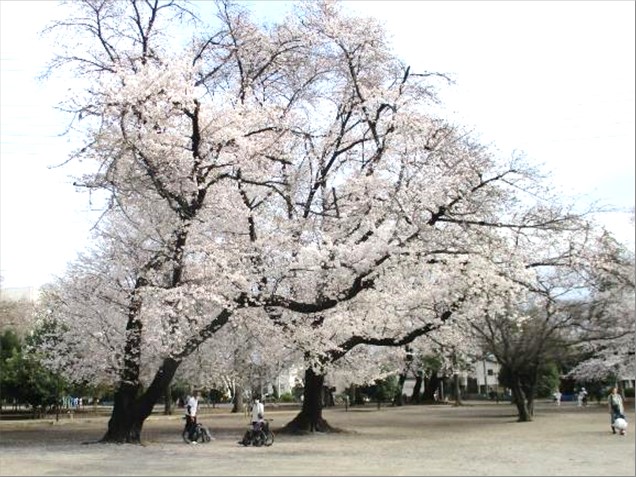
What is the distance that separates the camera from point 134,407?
21203 mm

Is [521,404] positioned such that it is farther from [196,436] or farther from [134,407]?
[134,407]

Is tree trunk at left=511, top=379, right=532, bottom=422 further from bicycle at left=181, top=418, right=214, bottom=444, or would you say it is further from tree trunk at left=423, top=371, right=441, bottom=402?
tree trunk at left=423, top=371, right=441, bottom=402

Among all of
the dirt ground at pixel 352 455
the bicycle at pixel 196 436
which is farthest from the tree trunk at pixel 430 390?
the bicycle at pixel 196 436

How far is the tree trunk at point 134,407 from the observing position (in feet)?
68.0

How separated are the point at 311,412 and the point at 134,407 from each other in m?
7.32

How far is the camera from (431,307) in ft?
71.1

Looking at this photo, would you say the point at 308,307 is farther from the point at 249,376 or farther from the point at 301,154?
the point at 249,376

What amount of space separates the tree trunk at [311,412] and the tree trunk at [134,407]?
621 cm

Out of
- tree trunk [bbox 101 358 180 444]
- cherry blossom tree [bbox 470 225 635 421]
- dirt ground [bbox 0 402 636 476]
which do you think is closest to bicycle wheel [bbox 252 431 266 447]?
dirt ground [bbox 0 402 636 476]

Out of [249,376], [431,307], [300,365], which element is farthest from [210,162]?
[249,376]

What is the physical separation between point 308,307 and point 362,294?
2.08 metres

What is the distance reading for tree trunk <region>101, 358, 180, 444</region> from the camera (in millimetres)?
20734

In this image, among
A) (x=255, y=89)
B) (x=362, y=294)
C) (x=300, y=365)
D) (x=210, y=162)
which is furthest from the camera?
(x=300, y=365)

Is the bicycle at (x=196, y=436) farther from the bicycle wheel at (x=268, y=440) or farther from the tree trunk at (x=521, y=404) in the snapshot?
the tree trunk at (x=521, y=404)
